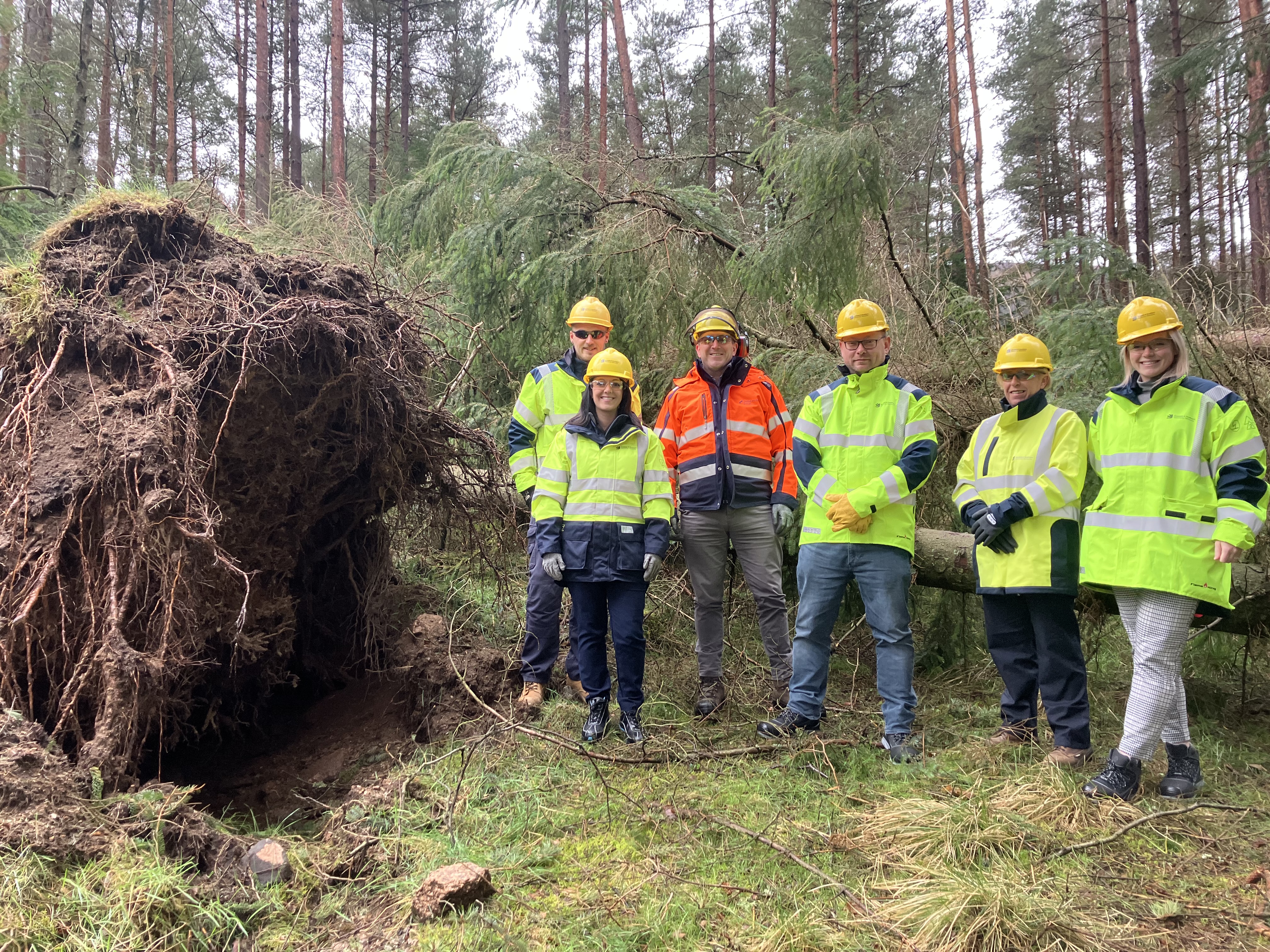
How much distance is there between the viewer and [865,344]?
406cm

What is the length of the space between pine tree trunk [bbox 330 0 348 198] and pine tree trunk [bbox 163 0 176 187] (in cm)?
173

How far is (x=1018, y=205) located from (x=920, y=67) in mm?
7638

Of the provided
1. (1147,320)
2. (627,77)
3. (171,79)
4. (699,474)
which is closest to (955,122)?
(627,77)

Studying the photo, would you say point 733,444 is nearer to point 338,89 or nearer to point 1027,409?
point 1027,409

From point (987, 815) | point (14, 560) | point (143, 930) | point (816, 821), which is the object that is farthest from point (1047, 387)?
point (14, 560)

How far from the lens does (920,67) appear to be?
16344mm

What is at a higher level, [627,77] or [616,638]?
[627,77]

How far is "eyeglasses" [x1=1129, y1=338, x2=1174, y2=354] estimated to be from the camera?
11.5 feet

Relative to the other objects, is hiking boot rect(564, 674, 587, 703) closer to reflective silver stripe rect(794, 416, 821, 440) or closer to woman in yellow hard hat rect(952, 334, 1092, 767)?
reflective silver stripe rect(794, 416, 821, 440)

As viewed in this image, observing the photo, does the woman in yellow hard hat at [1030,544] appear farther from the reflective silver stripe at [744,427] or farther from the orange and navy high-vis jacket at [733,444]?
the reflective silver stripe at [744,427]

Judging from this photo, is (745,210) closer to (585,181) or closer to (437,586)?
(585,181)

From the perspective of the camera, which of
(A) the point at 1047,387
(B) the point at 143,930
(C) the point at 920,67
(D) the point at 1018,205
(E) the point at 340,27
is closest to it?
(B) the point at 143,930

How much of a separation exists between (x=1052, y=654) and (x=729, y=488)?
185cm

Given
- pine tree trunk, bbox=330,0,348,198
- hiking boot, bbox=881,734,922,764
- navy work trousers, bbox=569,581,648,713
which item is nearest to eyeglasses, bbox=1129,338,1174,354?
hiking boot, bbox=881,734,922,764
